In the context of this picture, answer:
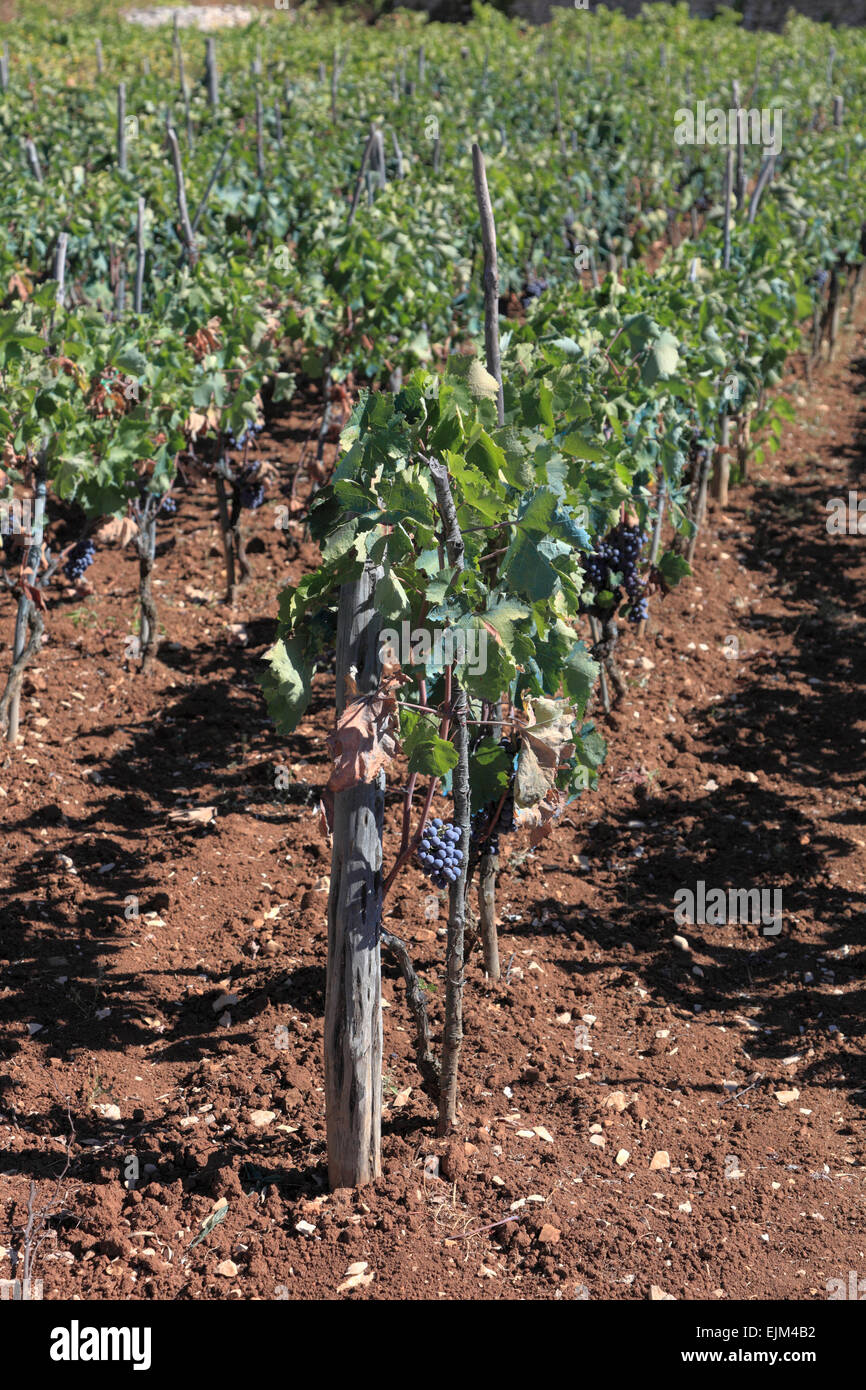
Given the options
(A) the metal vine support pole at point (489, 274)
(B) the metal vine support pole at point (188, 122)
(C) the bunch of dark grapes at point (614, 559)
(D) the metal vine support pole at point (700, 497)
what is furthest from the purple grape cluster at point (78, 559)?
A: (B) the metal vine support pole at point (188, 122)

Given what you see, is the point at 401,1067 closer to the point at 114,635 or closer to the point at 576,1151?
the point at 576,1151

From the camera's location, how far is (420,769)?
2932 mm

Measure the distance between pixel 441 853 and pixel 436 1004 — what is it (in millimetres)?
976

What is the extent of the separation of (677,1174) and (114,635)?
3.88 m

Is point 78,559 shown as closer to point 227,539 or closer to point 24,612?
point 24,612

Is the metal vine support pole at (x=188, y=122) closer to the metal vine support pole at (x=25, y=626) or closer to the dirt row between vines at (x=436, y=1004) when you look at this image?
the dirt row between vines at (x=436, y=1004)

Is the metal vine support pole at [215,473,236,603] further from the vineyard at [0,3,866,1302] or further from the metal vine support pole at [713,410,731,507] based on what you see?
the metal vine support pole at [713,410,731,507]

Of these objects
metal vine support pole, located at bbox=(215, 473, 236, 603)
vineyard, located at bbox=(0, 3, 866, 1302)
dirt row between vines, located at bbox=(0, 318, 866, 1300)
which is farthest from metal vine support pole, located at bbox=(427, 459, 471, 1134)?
metal vine support pole, located at bbox=(215, 473, 236, 603)

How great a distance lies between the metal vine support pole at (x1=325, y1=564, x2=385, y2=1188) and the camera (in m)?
3.00

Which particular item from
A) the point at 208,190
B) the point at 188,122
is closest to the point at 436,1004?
the point at 208,190

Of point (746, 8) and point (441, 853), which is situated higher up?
point (746, 8)

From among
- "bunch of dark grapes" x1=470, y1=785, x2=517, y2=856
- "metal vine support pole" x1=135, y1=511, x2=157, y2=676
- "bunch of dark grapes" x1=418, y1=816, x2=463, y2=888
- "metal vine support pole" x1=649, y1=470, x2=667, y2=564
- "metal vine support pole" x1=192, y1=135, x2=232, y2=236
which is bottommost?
"bunch of dark grapes" x1=470, y1=785, x2=517, y2=856

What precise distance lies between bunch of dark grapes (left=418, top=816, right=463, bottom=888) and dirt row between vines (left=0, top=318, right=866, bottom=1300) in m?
0.76

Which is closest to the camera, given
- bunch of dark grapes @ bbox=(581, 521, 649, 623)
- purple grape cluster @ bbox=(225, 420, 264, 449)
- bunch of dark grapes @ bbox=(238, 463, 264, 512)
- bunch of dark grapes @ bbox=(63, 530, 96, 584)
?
bunch of dark grapes @ bbox=(581, 521, 649, 623)
